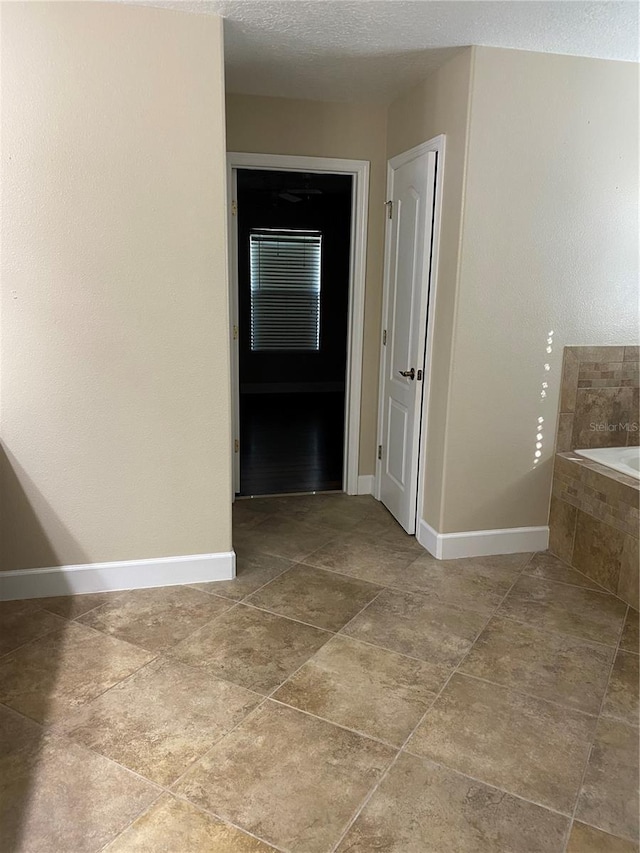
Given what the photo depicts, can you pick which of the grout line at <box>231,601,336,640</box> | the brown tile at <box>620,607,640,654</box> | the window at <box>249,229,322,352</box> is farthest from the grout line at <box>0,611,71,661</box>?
the window at <box>249,229,322,352</box>

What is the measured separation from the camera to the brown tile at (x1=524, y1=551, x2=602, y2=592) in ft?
10.5

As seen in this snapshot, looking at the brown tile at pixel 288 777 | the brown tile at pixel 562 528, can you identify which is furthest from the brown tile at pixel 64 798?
the brown tile at pixel 562 528

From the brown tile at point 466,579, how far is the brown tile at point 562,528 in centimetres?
16

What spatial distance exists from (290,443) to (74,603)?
121 inches

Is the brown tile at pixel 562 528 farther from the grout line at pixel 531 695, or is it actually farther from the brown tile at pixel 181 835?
the brown tile at pixel 181 835

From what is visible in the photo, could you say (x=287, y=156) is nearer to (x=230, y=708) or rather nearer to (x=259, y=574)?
(x=259, y=574)

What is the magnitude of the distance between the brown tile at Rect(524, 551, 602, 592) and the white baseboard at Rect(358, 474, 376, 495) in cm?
129

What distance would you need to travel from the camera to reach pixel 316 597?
301cm

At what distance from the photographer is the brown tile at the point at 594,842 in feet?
5.53

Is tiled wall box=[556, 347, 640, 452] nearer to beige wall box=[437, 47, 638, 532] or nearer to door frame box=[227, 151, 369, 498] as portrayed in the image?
beige wall box=[437, 47, 638, 532]

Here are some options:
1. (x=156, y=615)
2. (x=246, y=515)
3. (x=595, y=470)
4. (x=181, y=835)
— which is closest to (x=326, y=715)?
(x=181, y=835)

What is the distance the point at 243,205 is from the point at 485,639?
6.19 m

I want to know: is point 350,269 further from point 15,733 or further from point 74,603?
point 15,733

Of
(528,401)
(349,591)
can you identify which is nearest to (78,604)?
(349,591)
